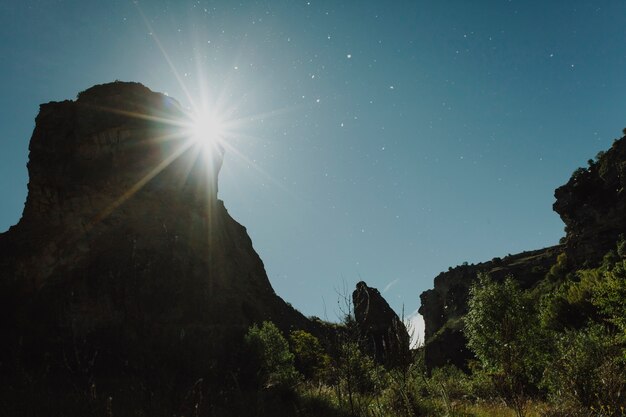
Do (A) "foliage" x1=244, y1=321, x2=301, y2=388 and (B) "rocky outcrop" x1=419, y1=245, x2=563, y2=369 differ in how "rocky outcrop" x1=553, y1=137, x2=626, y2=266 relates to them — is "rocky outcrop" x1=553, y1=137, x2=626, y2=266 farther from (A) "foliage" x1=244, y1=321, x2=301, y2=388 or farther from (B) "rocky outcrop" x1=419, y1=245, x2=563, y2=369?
(A) "foliage" x1=244, y1=321, x2=301, y2=388

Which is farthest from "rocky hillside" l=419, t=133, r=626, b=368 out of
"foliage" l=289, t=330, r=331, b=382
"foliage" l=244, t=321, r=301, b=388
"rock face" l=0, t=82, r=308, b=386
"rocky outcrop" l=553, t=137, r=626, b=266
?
"rock face" l=0, t=82, r=308, b=386

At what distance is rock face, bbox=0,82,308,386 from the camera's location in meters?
32.6

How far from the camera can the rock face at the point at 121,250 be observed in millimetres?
32625

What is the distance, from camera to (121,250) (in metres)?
38.2

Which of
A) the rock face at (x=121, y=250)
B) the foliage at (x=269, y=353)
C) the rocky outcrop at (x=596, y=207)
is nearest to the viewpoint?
the foliage at (x=269, y=353)

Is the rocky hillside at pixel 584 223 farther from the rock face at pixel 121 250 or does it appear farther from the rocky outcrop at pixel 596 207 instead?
the rock face at pixel 121 250

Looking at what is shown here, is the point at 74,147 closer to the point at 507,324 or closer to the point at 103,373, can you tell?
the point at 103,373

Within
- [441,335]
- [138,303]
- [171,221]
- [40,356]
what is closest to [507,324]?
[40,356]

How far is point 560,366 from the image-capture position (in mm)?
6211

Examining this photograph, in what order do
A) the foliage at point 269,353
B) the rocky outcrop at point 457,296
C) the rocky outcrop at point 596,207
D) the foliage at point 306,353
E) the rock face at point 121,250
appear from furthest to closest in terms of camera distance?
the rocky outcrop at point 457,296 < the rocky outcrop at point 596,207 < the foliage at point 306,353 < the rock face at point 121,250 < the foliage at point 269,353

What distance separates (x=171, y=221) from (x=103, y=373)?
1705 cm

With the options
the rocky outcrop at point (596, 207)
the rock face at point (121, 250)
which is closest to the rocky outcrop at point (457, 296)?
the rocky outcrop at point (596, 207)

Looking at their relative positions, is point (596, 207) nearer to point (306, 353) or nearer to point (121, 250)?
point (306, 353)

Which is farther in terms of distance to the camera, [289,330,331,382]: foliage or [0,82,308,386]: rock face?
[289,330,331,382]: foliage
